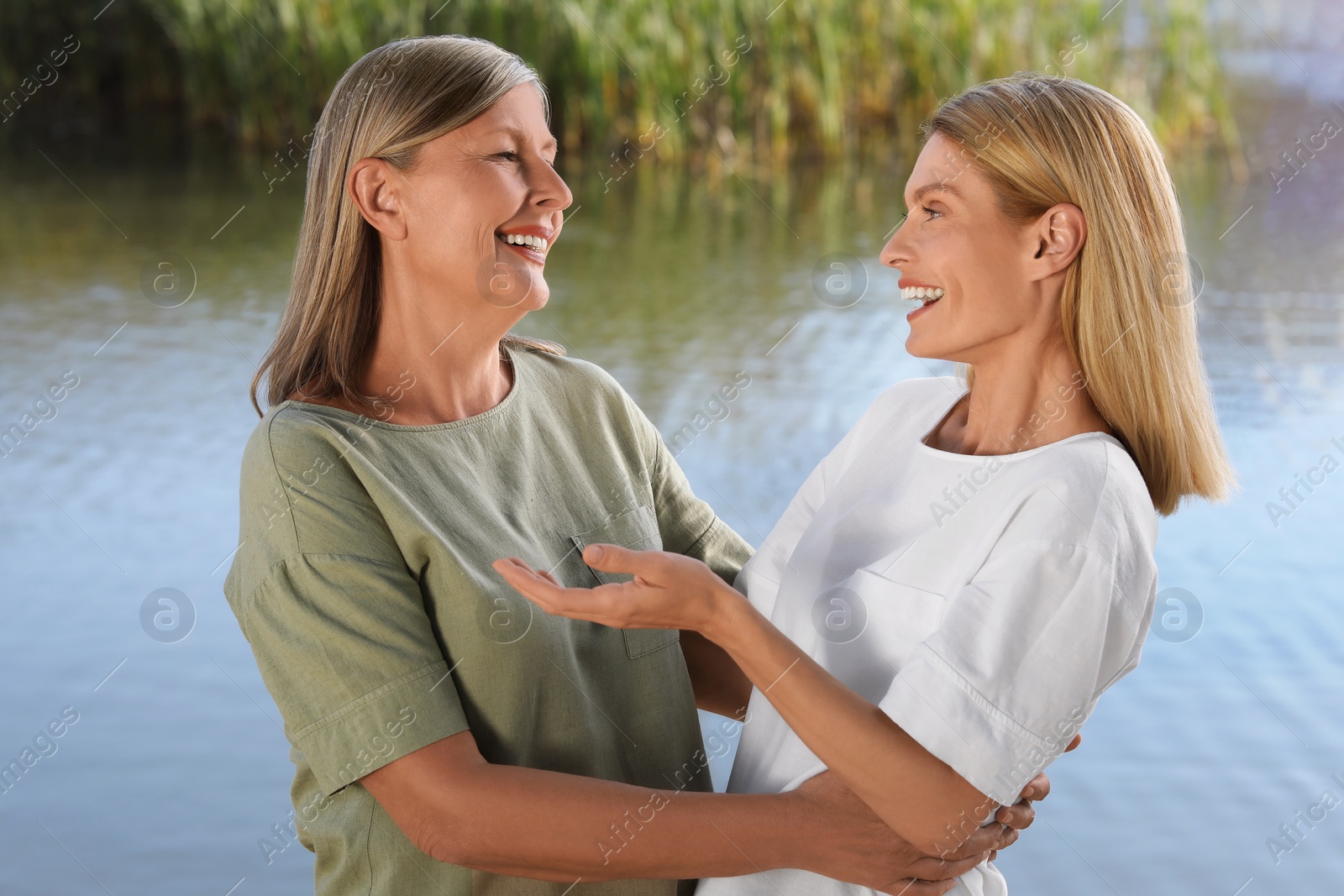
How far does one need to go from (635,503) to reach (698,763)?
0.31m

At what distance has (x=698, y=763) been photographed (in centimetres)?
154

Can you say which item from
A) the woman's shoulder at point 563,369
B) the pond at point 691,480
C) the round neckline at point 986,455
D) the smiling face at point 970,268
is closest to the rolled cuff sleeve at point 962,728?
the round neckline at point 986,455

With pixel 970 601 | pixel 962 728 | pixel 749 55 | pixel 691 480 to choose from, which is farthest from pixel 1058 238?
pixel 749 55

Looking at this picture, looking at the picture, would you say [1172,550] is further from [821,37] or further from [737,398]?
[821,37]

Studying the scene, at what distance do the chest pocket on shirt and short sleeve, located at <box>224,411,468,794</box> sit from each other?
261 mm

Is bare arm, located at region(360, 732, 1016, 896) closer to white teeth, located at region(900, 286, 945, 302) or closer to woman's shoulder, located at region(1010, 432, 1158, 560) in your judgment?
woman's shoulder, located at region(1010, 432, 1158, 560)

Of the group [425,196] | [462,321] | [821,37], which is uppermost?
[425,196]

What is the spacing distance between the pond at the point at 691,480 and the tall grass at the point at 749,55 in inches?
36.4

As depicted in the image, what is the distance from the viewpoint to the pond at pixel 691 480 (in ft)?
8.79

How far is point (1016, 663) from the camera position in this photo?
115cm

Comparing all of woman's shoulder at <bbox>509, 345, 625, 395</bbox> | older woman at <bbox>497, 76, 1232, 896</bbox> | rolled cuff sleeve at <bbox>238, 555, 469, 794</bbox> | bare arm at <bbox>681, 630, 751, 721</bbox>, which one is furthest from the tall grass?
rolled cuff sleeve at <bbox>238, 555, 469, 794</bbox>

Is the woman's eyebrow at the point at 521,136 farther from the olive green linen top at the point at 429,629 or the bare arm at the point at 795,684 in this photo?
the bare arm at the point at 795,684

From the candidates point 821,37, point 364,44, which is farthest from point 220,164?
point 821,37

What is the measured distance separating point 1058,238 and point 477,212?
1.97ft
